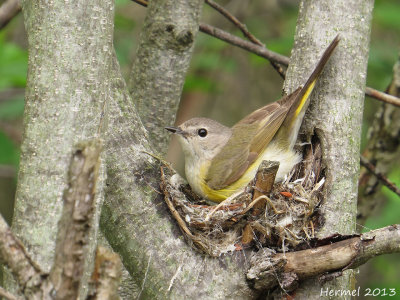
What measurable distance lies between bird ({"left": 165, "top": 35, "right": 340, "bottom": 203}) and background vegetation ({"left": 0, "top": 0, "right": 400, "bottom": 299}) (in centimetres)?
111

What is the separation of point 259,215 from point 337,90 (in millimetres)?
890

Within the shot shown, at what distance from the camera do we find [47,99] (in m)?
2.37

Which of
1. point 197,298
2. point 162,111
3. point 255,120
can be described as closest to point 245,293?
point 197,298

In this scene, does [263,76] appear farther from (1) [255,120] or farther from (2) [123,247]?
(2) [123,247]

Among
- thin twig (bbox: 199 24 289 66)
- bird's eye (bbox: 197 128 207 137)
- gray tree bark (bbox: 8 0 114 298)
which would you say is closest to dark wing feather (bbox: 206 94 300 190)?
bird's eye (bbox: 197 128 207 137)

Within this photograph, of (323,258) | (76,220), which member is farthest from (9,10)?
(76,220)

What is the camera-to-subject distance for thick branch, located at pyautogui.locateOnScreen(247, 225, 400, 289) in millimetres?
2652

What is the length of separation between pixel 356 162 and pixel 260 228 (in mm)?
681

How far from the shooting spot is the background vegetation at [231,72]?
533 cm

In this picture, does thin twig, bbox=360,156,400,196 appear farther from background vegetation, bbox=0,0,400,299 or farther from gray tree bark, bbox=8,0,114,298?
gray tree bark, bbox=8,0,114,298

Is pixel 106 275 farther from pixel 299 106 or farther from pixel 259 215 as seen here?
pixel 299 106

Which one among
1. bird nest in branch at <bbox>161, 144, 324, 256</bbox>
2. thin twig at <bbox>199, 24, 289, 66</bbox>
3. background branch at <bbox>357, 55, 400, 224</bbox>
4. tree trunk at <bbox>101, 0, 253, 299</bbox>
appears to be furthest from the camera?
background branch at <bbox>357, 55, 400, 224</bbox>

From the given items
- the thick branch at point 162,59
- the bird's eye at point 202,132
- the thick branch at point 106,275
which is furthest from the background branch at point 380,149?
the thick branch at point 106,275

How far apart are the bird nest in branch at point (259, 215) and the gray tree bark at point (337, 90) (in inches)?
7.1
